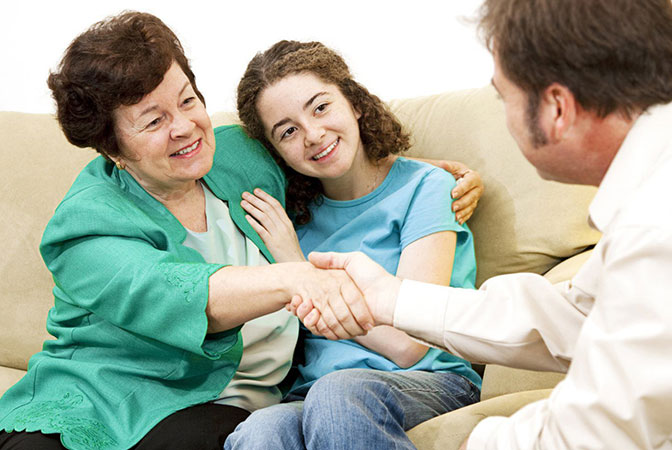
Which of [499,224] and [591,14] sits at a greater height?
[591,14]

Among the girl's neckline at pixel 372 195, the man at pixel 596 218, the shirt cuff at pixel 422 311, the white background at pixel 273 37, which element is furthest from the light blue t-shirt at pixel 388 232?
the white background at pixel 273 37

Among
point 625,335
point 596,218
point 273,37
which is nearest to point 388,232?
point 596,218

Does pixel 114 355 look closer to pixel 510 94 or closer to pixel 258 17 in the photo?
pixel 510 94

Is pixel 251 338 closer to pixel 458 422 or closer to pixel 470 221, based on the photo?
pixel 458 422

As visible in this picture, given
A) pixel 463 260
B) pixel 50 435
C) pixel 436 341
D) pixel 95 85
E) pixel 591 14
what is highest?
pixel 591 14

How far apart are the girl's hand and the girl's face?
0.12m

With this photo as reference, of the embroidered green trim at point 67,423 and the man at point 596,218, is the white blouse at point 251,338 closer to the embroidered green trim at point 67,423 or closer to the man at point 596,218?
the embroidered green trim at point 67,423

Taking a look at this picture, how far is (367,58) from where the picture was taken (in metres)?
2.57

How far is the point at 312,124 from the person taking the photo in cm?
172

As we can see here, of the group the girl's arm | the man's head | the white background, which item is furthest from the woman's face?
the man's head

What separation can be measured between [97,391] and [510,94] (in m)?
1.04

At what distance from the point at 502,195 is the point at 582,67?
98 centimetres

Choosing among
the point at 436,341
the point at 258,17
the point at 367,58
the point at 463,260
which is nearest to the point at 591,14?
the point at 436,341

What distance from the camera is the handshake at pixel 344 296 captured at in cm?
135
